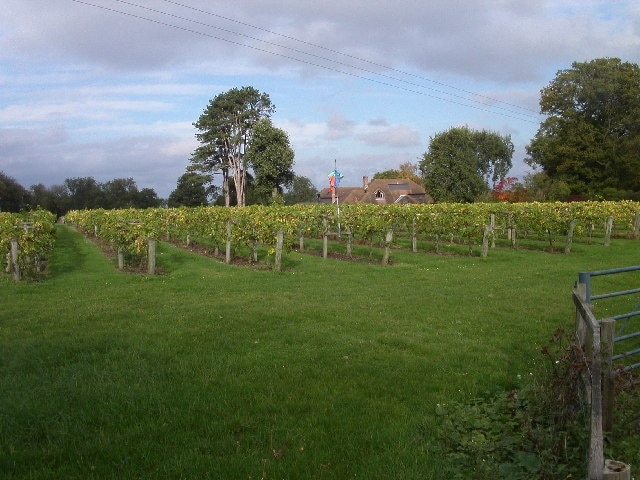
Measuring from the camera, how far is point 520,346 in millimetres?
7633

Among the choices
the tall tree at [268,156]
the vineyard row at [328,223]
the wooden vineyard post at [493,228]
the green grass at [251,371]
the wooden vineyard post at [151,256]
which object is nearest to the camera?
the green grass at [251,371]

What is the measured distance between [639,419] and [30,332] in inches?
287

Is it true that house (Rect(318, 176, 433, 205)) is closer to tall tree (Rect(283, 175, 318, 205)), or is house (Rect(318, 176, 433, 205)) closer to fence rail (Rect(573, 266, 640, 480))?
tall tree (Rect(283, 175, 318, 205))

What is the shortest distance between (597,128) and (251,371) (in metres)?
50.1

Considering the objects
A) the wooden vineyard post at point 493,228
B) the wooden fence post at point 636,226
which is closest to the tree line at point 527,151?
the wooden fence post at point 636,226

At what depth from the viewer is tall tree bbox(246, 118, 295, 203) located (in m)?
58.3

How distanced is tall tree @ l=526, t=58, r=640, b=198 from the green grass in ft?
130

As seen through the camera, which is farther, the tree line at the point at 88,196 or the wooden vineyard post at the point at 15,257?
the tree line at the point at 88,196

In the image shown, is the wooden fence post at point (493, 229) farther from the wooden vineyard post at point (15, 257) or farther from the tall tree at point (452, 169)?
the tall tree at point (452, 169)

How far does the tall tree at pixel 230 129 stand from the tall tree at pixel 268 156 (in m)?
1.75

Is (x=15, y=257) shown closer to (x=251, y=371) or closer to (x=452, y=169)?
(x=251, y=371)

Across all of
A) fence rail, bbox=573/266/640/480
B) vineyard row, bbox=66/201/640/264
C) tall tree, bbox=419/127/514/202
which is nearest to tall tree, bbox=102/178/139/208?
tall tree, bbox=419/127/514/202

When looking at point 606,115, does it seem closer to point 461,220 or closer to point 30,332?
point 461,220

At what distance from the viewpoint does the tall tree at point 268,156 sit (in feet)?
191
